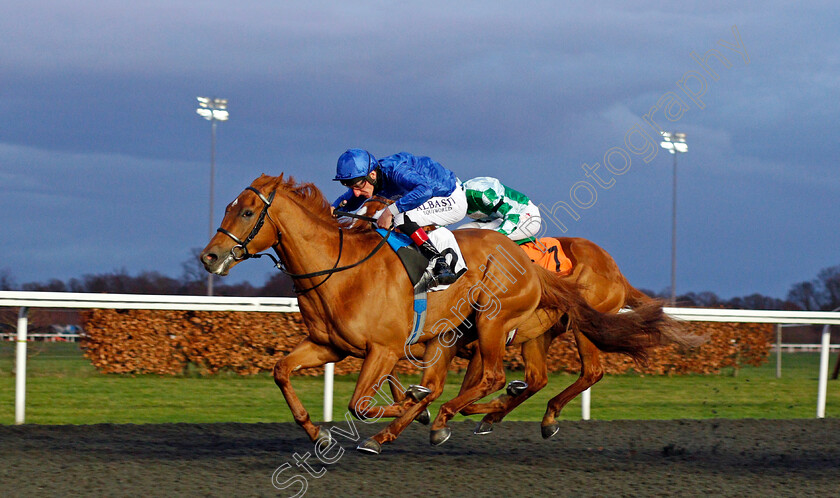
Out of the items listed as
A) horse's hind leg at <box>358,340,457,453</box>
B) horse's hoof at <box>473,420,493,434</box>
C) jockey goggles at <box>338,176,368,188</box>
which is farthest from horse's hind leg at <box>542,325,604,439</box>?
jockey goggles at <box>338,176,368,188</box>

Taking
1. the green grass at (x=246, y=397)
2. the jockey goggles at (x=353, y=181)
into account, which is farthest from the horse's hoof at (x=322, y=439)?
the green grass at (x=246, y=397)

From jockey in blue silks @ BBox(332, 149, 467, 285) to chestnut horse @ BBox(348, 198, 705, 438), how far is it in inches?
31.3

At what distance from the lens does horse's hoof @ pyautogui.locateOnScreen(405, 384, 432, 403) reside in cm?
394

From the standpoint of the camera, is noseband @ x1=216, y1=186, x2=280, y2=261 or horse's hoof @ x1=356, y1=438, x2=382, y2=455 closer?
noseband @ x1=216, y1=186, x2=280, y2=261

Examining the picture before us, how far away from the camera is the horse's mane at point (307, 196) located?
3.73m

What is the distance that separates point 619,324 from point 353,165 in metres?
1.96

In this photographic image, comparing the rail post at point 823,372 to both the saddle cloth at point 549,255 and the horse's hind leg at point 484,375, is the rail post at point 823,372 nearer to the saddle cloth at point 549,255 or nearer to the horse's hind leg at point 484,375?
the saddle cloth at point 549,255

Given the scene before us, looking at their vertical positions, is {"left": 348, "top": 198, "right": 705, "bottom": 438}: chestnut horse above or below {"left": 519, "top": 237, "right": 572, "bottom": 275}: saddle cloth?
below

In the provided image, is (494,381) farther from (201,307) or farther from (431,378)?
(201,307)

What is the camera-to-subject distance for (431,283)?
395 cm

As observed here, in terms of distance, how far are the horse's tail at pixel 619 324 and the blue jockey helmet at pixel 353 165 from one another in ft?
4.37

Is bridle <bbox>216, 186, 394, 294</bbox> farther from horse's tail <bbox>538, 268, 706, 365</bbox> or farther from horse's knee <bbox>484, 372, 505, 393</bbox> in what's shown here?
horse's tail <bbox>538, 268, 706, 365</bbox>

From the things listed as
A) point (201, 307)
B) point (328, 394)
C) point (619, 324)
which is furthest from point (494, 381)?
point (201, 307)

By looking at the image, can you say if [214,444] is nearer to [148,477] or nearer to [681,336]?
[148,477]
